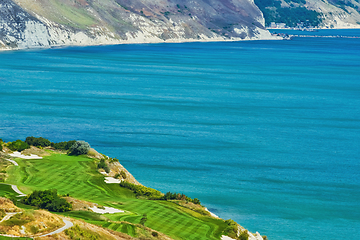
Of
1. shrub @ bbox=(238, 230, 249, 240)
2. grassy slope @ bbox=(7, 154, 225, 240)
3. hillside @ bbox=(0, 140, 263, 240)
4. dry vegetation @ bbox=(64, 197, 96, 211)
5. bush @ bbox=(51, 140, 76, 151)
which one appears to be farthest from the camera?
bush @ bbox=(51, 140, 76, 151)

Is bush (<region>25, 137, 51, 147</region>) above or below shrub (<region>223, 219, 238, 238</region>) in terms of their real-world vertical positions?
above

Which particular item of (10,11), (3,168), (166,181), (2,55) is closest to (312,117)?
(166,181)

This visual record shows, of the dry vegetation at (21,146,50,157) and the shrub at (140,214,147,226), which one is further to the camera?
the dry vegetation at (21,146,50,157)

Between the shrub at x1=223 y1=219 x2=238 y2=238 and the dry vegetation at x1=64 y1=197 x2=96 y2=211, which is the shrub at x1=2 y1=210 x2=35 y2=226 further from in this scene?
the shrub at x1=223 y1=219 x2=238 y2=238

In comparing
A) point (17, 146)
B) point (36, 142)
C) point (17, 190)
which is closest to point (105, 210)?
point (17, 190)

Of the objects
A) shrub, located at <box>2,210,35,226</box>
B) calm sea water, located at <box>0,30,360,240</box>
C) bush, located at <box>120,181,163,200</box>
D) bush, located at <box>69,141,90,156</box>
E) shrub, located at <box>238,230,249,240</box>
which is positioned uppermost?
calm sea water, located at <box>0,30,360,240</box>

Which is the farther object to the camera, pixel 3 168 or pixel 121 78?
pixel 121 78

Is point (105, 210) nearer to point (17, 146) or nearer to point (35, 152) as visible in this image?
point (35, 152)

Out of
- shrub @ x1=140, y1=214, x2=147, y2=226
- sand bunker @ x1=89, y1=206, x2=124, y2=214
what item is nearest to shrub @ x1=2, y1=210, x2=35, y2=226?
shrub @ x1=140, y1=214, x2=147, y2=226

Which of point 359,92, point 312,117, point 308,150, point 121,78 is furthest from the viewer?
point 121,78

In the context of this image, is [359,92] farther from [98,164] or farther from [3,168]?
[3,168]
